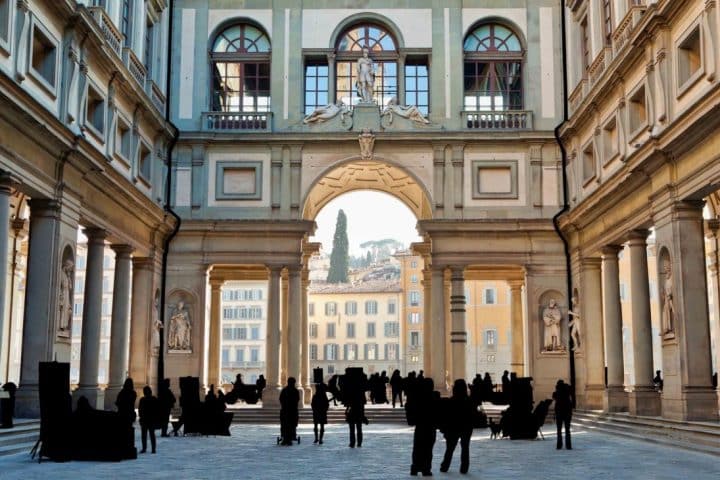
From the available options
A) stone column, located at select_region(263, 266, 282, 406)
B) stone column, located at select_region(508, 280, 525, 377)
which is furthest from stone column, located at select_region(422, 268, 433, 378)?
stone column, located at select_region(263, 266, 282, 406)

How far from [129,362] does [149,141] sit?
7.54m

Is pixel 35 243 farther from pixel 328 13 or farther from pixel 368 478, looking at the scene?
pixel 328 13

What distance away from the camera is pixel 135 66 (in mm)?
29484

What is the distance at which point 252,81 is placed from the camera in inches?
1366

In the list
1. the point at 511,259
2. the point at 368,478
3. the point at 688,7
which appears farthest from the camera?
the point at 511,259

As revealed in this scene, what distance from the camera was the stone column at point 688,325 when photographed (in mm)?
21156

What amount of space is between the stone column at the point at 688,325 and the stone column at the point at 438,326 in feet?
35.7

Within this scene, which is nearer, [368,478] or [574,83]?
[368,478]

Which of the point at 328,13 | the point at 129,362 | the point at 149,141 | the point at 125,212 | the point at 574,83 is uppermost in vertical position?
the point at 328,13

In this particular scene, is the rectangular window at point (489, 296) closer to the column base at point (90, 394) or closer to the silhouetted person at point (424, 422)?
the column base at point (90, 394)

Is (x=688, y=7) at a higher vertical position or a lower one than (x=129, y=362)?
higher

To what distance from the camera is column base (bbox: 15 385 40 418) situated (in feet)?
68.5

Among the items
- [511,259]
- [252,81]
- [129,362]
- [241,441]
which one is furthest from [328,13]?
[241,441]

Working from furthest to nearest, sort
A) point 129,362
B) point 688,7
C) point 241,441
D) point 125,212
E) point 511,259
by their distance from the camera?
point 511,259
point 129,362
point 125,212
point 241,441
point 688,7
